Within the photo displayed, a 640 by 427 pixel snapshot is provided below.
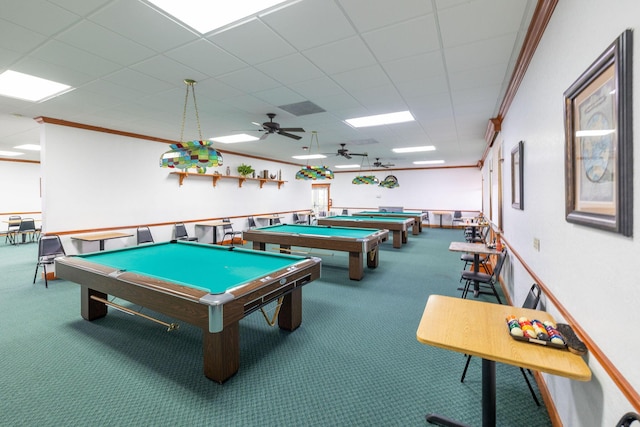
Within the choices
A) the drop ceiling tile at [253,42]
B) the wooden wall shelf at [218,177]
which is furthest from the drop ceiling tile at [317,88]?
the wooden wall shelf at [218,177]

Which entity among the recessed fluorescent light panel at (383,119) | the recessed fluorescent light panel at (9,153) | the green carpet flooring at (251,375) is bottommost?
the green carpet flooring at (251,375)

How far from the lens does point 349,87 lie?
3.59 m

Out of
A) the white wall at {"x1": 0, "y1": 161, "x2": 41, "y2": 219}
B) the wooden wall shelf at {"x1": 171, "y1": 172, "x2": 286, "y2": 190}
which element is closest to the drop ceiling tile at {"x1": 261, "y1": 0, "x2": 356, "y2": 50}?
the wooden wall shelf at {"x1": 171, "y1": 172, "x2": 286, "y2": 190}

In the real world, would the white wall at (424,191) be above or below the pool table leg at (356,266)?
above

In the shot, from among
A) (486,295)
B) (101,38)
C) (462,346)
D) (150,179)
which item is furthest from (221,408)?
(150,179)

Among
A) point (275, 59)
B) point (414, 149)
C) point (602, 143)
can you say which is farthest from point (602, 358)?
point (414, 149)

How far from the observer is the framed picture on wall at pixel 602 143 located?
1021 mm

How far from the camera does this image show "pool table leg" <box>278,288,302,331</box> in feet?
10.0

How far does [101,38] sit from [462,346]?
347 centimetres

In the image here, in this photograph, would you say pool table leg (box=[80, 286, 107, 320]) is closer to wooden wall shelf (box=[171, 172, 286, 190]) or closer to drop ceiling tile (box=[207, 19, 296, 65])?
drop ceiling tile (box=[207, 19, 296, 65])

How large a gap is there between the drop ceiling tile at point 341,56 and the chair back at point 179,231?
5492 millimetres

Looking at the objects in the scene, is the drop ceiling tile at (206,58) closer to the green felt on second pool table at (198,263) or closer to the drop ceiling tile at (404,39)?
the drop ceiling tile at (404,39)

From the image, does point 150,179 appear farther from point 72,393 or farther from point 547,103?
point 547,103

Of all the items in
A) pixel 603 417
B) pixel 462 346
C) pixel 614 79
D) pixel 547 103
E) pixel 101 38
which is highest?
pixel 101 38
